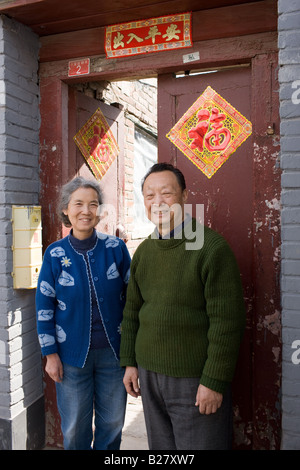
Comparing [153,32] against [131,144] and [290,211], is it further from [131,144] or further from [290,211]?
[131,144]

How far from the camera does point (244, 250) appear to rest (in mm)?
2463

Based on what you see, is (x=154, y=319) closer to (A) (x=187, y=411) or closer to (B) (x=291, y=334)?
(A) (x=187, y=411)

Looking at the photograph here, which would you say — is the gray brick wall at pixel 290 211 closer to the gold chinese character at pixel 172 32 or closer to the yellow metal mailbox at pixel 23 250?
the gold chinese character at pixel 172 32

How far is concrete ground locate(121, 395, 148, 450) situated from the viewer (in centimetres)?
290

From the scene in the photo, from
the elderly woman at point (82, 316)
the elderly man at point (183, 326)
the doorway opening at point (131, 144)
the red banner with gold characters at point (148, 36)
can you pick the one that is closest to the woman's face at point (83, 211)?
the elderly woman at point (82, 316)

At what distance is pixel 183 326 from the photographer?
1.77 meters

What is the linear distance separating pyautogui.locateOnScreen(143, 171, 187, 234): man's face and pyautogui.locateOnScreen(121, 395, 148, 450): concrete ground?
182cm

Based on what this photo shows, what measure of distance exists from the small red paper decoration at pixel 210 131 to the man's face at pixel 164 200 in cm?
69

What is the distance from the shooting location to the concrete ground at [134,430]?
2900 millimetres

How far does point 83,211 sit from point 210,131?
97cm

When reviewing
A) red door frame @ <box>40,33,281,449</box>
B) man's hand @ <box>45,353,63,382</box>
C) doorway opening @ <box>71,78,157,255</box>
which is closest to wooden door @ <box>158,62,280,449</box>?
red door frame @ <box>40,33,281,449</box>

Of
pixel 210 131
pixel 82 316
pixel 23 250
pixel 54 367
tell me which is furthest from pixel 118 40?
pixel 54 367

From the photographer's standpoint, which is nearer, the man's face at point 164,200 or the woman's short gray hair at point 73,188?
the man's face at point 164,200

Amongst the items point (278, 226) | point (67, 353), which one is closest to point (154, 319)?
point (67, 353)
